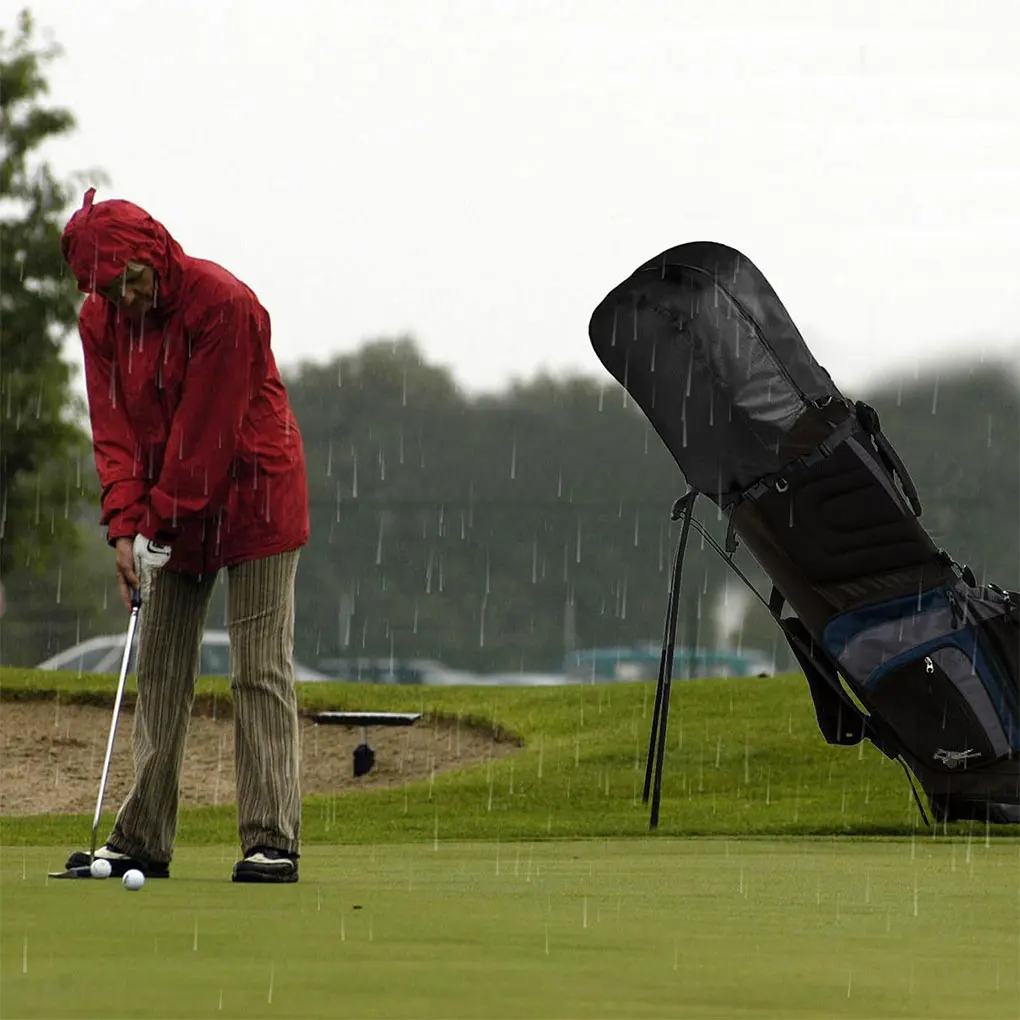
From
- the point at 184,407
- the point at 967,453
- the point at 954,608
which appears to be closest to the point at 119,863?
the point at 184,407

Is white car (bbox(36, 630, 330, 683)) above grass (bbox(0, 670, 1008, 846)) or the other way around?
above

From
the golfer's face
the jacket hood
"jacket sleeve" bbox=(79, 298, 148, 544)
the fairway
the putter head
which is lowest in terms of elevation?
the fairway

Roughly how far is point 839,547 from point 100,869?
8.95 feet

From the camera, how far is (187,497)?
5.12 m

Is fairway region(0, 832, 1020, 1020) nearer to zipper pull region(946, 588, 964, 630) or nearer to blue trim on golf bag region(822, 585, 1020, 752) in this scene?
blue trim on golf bag region(822, 585, 1020, 752)

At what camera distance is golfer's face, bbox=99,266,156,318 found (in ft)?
16.6

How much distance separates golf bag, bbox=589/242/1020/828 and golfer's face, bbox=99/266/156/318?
2296 mm

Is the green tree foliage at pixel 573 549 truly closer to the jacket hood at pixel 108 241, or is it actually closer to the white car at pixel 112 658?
the white car at pixel 112 658

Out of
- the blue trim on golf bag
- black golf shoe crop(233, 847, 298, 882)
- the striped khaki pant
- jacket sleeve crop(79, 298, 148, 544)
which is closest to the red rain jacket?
jacket sleeve crop(79, 298, 148, 544)

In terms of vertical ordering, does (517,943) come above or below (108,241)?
below

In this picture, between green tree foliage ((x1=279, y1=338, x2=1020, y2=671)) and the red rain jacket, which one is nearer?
the red rain jacket

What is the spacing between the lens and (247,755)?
5367 millimetres

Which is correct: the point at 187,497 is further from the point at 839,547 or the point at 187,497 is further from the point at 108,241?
the point at 839,547

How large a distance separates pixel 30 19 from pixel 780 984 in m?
30.3
